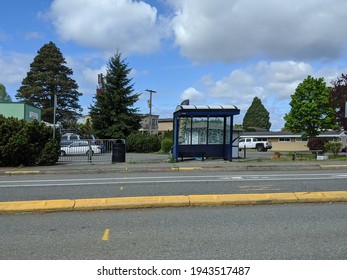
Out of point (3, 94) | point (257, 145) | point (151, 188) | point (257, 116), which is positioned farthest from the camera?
point (257, 116)

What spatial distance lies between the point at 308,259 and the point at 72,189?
24.0 feet

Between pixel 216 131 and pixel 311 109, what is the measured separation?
27.1 m

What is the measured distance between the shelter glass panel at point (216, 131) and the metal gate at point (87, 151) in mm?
5228

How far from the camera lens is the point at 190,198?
823cm

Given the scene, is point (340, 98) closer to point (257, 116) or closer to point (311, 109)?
point (311, 109)

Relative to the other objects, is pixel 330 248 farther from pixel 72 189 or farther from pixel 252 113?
pixel 252 113

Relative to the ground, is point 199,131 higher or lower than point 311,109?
lower

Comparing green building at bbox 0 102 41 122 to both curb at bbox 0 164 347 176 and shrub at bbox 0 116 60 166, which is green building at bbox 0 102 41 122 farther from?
curb at bbox 0 164 347 176

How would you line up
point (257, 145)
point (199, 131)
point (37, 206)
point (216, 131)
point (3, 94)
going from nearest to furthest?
point (37, 206)
point (199, 131)
point (216, 131)
point (257, 145)
point (3, 94)

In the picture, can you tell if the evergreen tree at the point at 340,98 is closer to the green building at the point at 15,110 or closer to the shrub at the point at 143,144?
the shrub at the point at 143,144

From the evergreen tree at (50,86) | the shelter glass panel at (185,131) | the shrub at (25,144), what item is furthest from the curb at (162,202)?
the evergreen tree at (50,86)

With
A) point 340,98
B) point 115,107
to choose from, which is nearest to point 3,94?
point 115,107

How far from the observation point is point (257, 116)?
367ft

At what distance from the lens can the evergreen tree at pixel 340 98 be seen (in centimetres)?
3706
